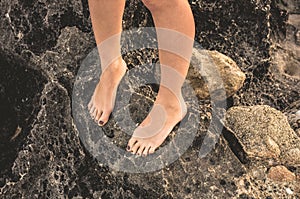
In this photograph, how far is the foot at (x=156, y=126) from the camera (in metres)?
2.97

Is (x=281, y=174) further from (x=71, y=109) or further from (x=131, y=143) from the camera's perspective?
(x=71, y=109)

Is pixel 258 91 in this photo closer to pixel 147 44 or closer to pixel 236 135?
pixel 236 135

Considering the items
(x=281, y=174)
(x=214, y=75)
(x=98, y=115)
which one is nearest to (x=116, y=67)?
(x=98, y=115)

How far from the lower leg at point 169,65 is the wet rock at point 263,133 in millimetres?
396

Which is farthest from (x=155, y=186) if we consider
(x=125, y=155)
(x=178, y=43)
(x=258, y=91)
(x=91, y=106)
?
(x=258, y=91)

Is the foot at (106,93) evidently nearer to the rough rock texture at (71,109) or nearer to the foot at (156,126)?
the rough rock texture at (71,109)

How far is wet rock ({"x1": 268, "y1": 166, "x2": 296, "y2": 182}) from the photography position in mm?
3170

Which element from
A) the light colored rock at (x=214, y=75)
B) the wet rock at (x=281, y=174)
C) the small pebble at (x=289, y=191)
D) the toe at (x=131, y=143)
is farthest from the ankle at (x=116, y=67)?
the small pebble at (x=289, y=191)

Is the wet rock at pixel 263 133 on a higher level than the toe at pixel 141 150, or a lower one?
lower

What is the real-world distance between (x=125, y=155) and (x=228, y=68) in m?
0.88

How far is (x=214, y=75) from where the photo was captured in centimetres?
339

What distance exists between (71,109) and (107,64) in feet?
1.04

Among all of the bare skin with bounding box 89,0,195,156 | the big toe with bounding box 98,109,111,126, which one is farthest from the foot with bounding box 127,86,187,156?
the big toe with bounding box 98,109,111,126

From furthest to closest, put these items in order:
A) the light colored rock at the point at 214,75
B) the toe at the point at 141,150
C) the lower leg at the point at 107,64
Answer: the light colored rock at the point at 214,75
the toe at the point at 141,150
the lower leg at the point at 107,64
